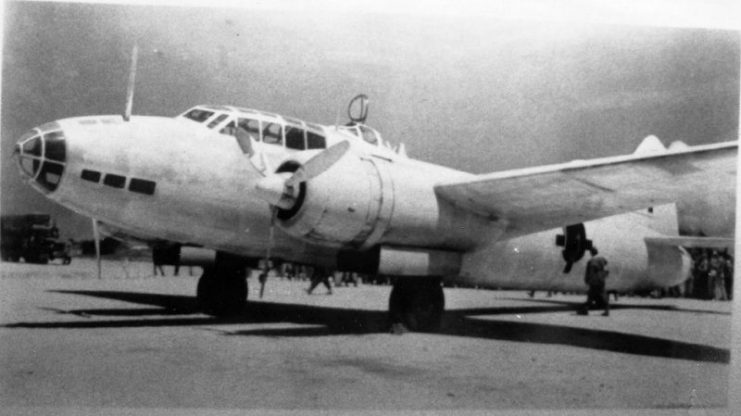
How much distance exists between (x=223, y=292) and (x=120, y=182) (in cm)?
244

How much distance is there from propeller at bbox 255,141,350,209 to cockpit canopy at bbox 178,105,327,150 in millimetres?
586

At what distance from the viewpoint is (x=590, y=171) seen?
20.7 feet

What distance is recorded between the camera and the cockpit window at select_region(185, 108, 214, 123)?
6738mm

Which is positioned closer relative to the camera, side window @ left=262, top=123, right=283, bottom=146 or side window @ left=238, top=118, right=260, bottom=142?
side window @ left=238, top=118, right=260, bottom=142

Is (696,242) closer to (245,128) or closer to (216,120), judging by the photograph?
(245,128)

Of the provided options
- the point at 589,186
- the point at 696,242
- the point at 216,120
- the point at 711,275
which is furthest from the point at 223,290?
the point at 711,275

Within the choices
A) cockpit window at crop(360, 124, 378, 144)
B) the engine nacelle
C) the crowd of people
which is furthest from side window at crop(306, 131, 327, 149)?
the crowd of people

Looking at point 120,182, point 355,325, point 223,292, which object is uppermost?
point 120,182

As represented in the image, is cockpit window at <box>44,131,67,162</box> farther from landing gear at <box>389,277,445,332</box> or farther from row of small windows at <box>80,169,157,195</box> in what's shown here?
landing gear at <box>389,277,445,332</box>

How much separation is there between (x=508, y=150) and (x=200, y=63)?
318 centimetres

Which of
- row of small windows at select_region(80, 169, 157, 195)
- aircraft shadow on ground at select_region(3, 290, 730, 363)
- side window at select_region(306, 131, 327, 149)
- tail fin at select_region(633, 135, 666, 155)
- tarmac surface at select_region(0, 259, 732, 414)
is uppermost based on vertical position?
tail fin at select_region(633, 135, 666, 155)

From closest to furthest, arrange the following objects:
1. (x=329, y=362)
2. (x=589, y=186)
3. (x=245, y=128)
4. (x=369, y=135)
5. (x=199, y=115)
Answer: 1. (x=329, y=362)
2. (x=589, y=186)
3. (x=199, y=115)
4. (x=245, y=128)
5. (x=369, y=135)

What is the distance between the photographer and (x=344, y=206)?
622cm

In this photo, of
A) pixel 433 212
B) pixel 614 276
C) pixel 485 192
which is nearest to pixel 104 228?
pixel 433 212
